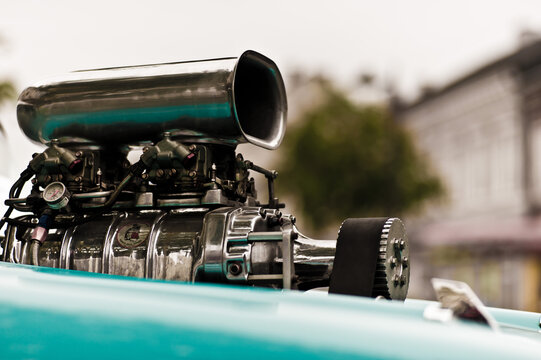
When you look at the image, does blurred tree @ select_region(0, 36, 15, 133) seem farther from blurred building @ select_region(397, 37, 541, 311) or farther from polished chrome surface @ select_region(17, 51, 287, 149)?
blurred building @ select_region(397, 37, 541, 311)

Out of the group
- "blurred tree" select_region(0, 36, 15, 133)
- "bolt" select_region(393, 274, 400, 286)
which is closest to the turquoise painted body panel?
"bolt" select_region(393, 274, 400, 286)

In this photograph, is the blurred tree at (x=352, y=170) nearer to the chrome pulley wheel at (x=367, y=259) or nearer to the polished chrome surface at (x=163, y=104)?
the polished chrome surface at (x=163, y=104)

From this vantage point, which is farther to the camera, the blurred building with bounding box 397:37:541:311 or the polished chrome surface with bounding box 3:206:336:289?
the blurred building with bounding box 397:37:541:311

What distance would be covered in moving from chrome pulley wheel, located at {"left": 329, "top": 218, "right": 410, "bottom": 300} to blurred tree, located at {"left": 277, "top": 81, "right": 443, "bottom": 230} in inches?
892

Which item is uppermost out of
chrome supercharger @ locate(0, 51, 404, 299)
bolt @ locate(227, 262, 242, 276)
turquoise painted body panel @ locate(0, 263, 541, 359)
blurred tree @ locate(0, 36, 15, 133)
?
blurred tree @ locate(0, 36, 15, 133)

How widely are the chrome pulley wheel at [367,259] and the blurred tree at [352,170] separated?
22669 millimetres

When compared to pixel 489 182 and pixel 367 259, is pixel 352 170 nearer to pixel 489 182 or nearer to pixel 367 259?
pixel 489 182

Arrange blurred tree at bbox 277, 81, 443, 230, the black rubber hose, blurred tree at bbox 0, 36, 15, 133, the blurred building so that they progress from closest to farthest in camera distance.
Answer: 1. the black rubber hose
2. blurred tree at bbox 0, 36, 15, 133
3. the blurred building
4. blurred tree at bbox 277, 81, 443, 230

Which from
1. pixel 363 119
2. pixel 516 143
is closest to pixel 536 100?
pixel 516 143

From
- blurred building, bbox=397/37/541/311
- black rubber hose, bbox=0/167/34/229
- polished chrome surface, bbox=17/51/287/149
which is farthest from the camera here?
blurred building, bbox=397/37/541/311

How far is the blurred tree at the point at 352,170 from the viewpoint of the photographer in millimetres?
25203

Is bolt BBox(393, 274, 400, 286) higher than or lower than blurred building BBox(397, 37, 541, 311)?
lower

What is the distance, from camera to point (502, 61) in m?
26.5

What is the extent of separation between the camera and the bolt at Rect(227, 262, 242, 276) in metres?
2.25
